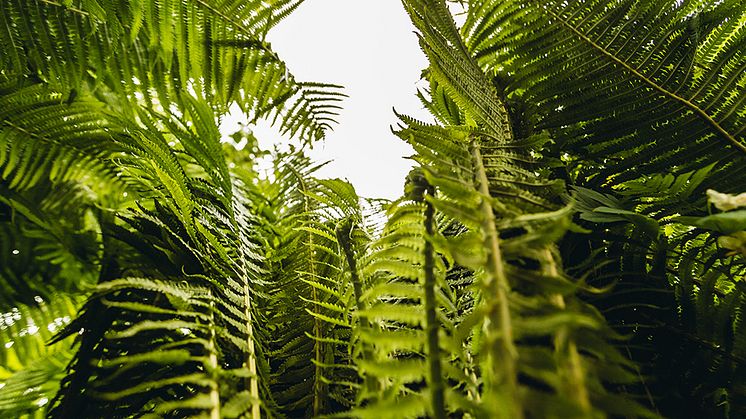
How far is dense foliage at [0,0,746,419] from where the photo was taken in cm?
36

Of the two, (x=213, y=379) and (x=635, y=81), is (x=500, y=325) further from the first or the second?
(x=635, y=81)

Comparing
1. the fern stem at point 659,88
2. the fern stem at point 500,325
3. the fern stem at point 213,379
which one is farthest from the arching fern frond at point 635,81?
the fern stem at point 213,379

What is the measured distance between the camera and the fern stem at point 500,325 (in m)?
0.23

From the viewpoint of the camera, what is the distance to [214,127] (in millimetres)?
968

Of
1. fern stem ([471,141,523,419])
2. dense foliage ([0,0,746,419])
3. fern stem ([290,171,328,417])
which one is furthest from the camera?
fern stem ([290,171,328,417])

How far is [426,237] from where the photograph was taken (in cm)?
37

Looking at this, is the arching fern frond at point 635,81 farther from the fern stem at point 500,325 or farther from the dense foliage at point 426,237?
the fern stem at point 500,325

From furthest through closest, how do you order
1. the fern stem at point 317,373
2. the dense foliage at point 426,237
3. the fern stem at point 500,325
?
the fern stem at point 317,373, the dense foliage at point 426,237, the fern stem at point 500,325

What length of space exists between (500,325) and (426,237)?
124mm

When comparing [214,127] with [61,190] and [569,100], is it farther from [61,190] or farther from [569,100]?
[569,100]

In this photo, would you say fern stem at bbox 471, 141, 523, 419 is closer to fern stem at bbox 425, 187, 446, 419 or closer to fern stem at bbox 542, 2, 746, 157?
fern stem at bbox 425, 187, 446, 419

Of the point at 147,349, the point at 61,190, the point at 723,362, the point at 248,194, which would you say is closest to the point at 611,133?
the point at 723,362

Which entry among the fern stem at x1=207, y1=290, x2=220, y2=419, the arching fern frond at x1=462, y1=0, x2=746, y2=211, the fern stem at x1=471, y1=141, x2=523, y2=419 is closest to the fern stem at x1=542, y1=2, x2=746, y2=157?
the arching fern frond at x1=462, y1=0, x2=746, y2=211

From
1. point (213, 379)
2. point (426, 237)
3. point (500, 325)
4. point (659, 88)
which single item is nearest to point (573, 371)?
point (500, 325)
